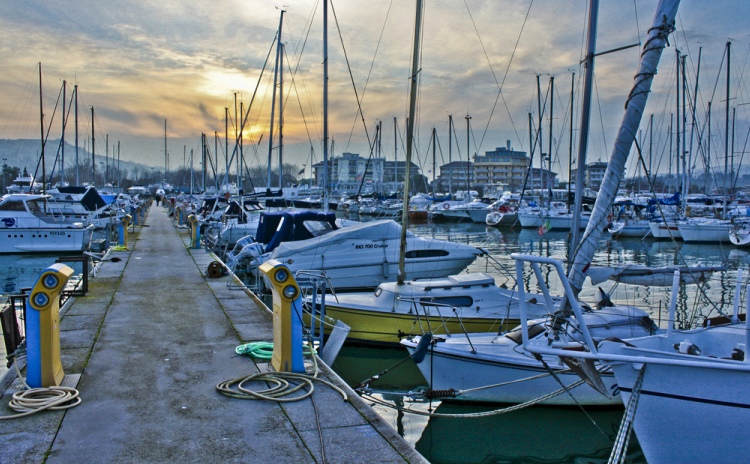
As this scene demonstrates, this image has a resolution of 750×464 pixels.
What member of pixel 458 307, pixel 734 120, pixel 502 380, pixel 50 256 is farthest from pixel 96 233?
pixel 734 120

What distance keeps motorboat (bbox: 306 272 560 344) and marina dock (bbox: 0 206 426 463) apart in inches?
96.8

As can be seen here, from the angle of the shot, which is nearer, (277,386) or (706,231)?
(277,386)

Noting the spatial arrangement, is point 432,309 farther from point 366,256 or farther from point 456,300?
point 366,256

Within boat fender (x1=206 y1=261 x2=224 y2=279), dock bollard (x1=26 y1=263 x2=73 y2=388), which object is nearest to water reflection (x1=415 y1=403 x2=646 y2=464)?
dock bollard (x1=26 y1=263 x2=73 y2=388)

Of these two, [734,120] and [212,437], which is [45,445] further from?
[734,120]

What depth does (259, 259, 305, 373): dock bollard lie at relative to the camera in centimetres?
746

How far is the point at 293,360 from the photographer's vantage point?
7629mm

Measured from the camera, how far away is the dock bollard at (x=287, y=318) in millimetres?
7461

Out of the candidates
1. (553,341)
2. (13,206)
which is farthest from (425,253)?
(13,206)

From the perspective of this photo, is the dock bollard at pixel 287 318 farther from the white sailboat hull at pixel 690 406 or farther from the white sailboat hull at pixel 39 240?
the white sailboat hull at pixel 39 240

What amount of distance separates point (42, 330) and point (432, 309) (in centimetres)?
761

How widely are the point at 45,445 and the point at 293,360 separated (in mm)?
2959

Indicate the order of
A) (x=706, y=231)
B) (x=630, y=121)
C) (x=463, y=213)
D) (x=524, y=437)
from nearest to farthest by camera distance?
(x=630, y=121), (x=524, y=437), (x=706, y=231), (x=463, y=213)

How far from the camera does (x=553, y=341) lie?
8.21 meters
